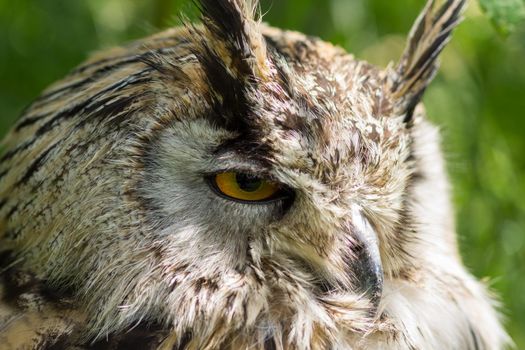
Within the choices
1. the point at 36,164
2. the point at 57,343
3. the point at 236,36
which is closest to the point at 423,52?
the point at 236,36

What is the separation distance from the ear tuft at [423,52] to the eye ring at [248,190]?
1.47 ft

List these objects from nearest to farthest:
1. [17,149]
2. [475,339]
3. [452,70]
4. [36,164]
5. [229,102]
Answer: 1. [229,102]
2. [36,164]
3. [17,149]
4. [475,339]
5. [452,70]

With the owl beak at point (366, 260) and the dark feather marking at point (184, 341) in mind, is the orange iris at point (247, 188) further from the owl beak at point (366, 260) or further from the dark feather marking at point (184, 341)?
the dark feather marking at point (184, 341)

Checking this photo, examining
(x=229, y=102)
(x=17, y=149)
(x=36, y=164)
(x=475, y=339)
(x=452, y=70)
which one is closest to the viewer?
(x=229, y=102)

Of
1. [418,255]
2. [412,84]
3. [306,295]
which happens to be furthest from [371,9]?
[306,295]

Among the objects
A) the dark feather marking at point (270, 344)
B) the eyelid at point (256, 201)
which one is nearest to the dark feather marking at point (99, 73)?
the eyelid at point (256, 201)

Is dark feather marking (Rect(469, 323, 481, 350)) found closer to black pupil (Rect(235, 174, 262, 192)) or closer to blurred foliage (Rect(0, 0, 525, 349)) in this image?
blurred foliage (Rect(0, 0, 525, 349))

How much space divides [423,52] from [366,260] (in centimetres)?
60

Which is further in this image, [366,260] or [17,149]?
[17,149]

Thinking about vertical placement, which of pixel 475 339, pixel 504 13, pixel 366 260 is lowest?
pixel 475 339

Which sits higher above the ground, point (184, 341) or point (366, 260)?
point (366, 260)

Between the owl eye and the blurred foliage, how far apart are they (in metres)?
1.05

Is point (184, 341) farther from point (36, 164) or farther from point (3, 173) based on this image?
point (3, 173)

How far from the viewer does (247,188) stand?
181 cm
